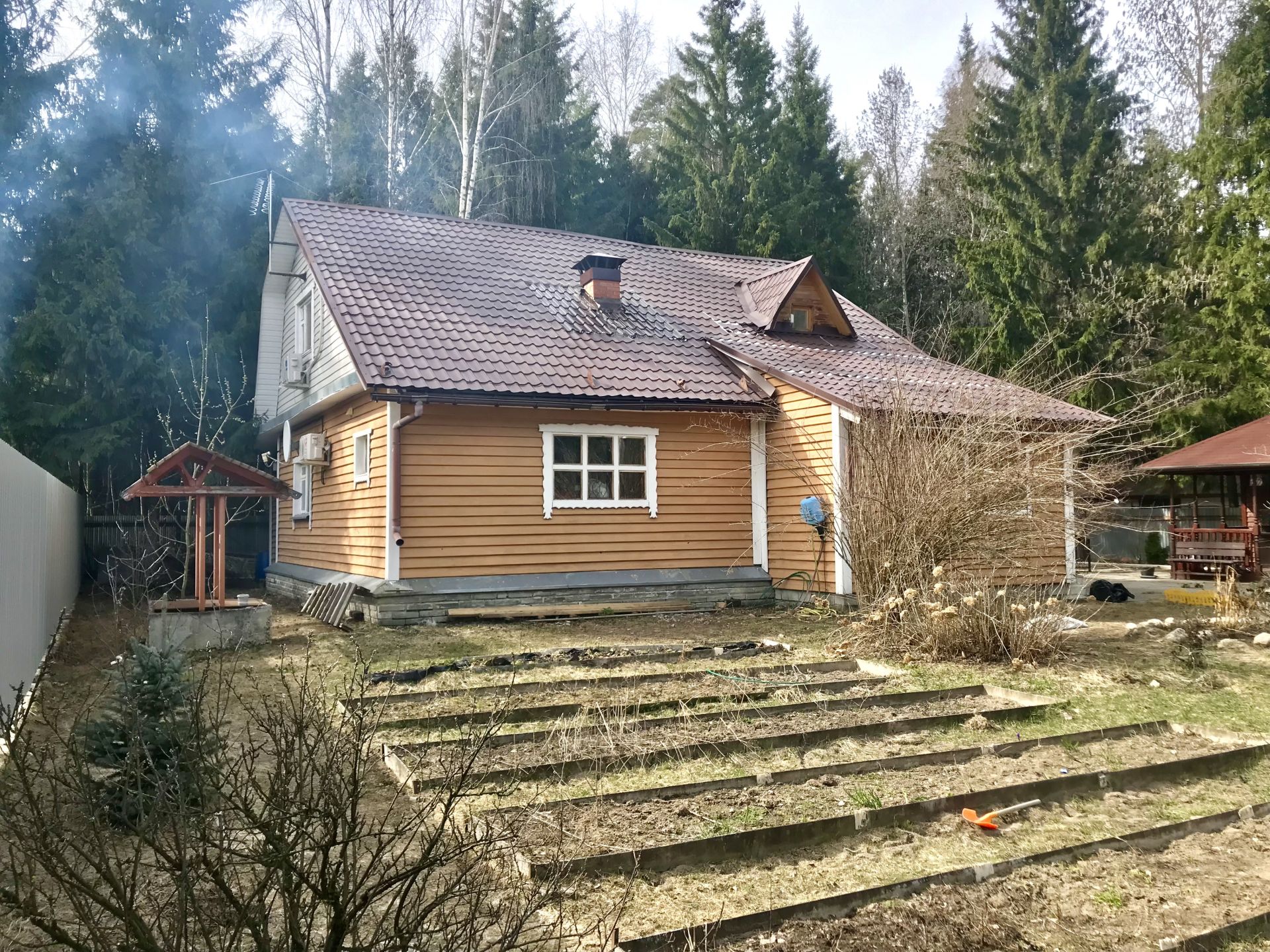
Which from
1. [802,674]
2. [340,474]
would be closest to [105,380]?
[340,474]

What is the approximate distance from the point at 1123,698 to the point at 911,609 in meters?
2.30

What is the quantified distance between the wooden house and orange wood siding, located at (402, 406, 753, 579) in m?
0.03

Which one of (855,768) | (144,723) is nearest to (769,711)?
(855,768)

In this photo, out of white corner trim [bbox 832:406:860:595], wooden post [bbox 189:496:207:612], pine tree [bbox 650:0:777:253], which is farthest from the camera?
pine tree [bbox 650:0:777:253]

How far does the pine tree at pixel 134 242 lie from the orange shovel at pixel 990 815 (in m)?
17.4

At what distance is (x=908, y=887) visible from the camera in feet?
12.5

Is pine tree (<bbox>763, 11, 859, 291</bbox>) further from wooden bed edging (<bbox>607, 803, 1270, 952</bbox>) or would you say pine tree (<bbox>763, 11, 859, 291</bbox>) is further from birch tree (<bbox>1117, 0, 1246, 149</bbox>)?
wooden bed edging (<bbox>607, 803, 1270, 952</bbox>)

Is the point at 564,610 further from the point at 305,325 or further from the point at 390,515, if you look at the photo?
the point at 305,325

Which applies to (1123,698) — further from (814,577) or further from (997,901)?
(814,577)

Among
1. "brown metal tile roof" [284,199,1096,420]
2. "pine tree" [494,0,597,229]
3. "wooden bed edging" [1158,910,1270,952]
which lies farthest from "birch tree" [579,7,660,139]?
"wooden bed edging" [1158,910,1270,952]

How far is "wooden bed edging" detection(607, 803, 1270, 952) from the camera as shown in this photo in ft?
10.9

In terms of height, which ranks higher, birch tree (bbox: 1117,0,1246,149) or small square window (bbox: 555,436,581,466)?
birch tree (bbox: 1117,0,1246,149)

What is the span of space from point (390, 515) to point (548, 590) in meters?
2.38

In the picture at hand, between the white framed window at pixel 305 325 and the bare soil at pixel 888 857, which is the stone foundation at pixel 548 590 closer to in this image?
the white framed window at pixel 305 325
